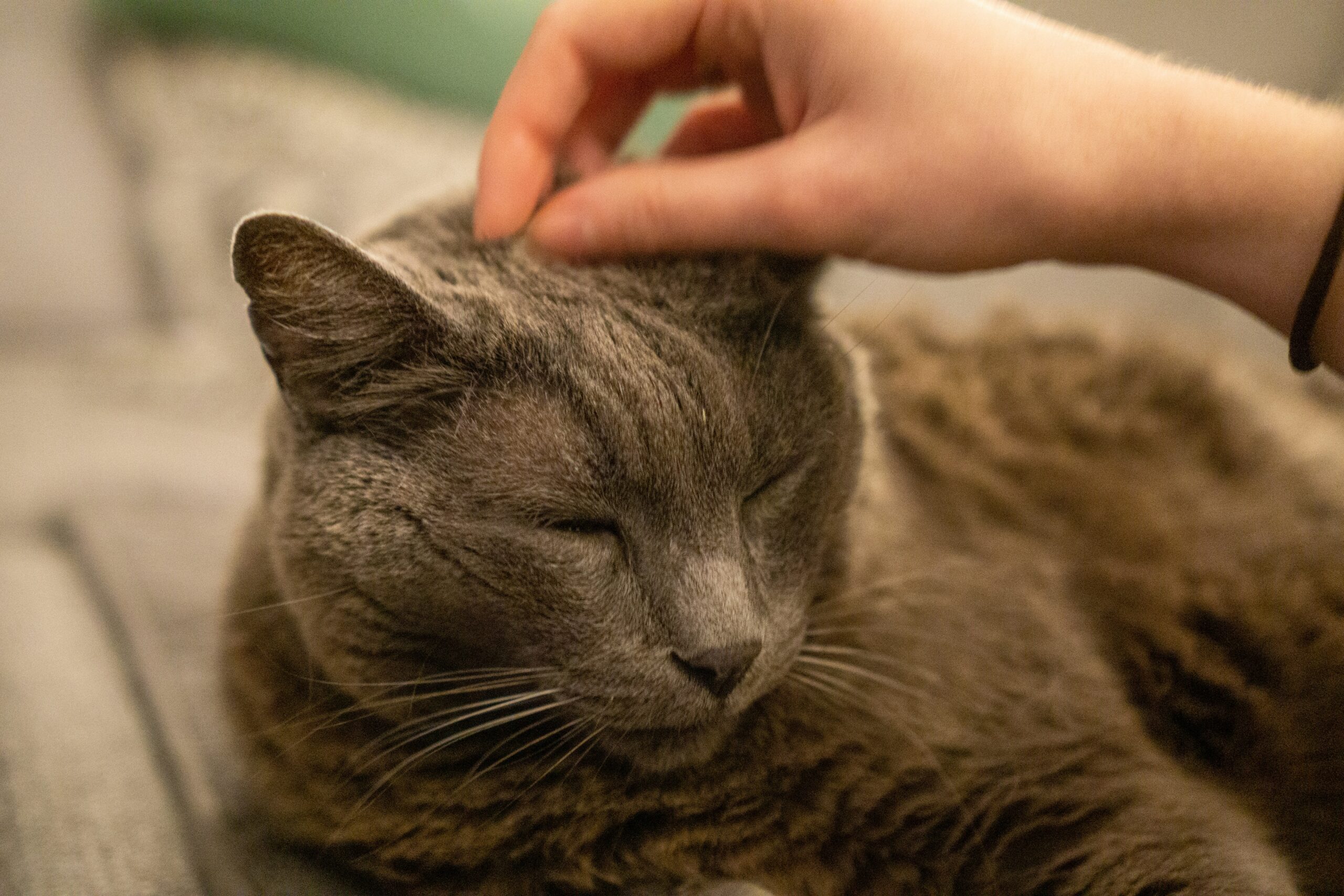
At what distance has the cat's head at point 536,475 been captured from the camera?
78cm

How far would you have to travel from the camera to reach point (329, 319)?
782mm

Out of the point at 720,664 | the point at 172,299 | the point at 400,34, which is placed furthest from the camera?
the point at 172,299

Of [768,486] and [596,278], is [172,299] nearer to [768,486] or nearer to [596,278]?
[596,278]

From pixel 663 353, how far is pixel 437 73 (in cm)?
101

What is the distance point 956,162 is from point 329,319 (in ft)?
2.05

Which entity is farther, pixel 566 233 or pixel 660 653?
pixel 566 233

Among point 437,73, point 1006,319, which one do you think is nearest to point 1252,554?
point 1006,319

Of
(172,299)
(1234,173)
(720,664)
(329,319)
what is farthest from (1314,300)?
(172,299)

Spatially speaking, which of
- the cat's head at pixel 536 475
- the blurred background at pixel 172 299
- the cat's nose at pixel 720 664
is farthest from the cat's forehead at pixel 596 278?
the cat's nose at pixel 720 664

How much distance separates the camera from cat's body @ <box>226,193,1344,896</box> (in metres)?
0.79

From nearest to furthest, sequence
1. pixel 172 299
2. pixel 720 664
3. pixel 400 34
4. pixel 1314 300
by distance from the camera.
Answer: pixel 720 664 < pixel 1314 300 < pixel 400 34 < pixel 172 299

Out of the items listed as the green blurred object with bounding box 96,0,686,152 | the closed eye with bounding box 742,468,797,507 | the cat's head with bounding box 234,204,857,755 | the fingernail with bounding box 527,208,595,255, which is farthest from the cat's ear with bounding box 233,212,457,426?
the green blurred object with bounding box 96,0,686,152

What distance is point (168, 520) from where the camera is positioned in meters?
1.69

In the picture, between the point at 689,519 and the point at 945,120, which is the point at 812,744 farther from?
the point at 945,120
